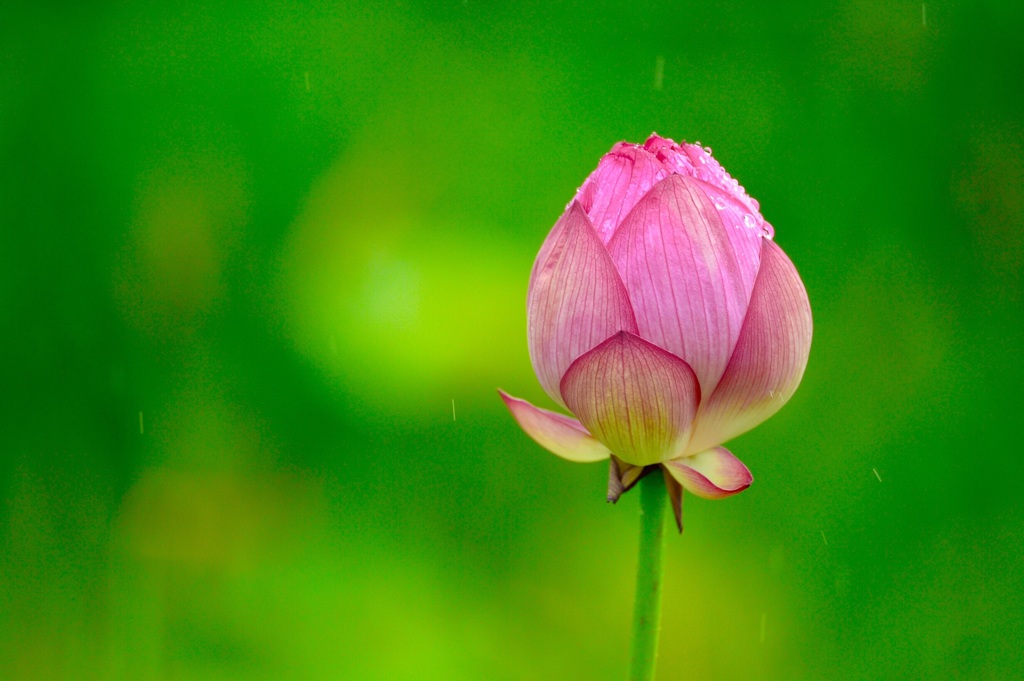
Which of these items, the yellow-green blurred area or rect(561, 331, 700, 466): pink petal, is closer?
rect(561, 331, 700, 466): pink petal

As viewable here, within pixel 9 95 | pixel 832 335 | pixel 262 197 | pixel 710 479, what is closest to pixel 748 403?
pixel 710 479

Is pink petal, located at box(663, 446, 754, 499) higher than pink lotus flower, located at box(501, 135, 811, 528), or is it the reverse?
pink lotus flower, located at box(501, 135, 811, 528)

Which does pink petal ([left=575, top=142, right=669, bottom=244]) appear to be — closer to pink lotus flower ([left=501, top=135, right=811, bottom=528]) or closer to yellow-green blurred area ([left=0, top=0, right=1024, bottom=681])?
pink lotus flower ([left=501, top=135, right=811, bottom=528])

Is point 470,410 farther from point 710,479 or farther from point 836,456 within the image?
point 710,479

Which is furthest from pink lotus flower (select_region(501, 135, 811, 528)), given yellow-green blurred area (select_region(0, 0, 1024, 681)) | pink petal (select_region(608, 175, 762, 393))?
yellow-green blurred area (select_region(0, 0, 1024, 681))

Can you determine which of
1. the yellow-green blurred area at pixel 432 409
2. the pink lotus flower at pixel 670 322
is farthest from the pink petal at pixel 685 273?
the yellow-green blurred area at pixel 432 409

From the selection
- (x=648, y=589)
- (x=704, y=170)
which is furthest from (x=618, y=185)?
(x=648, y=589)

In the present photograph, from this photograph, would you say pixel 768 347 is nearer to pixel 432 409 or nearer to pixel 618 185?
pixel 618 185

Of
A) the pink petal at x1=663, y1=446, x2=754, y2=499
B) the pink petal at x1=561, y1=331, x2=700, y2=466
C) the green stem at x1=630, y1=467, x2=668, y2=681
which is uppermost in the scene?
the pink petal at x1=561, y1=331, x2=700, y2=466
